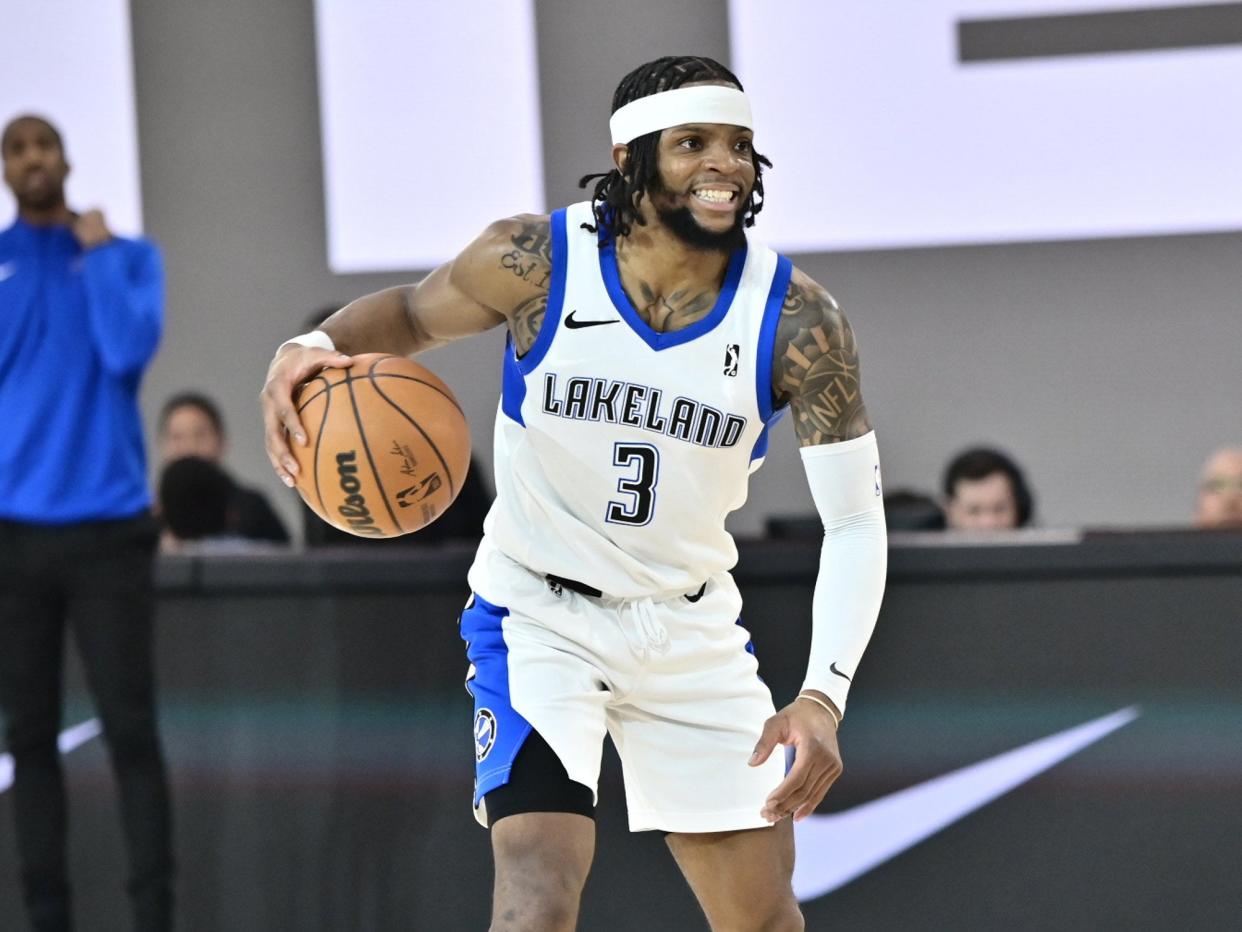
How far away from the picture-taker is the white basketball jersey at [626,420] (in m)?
3.13

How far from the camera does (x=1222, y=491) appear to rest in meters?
5.34

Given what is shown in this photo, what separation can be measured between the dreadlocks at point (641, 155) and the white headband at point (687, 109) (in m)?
0.02

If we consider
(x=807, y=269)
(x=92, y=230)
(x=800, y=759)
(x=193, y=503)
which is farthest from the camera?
(x=807, y=269)

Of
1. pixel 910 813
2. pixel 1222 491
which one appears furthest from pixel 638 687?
pixel 1222 491

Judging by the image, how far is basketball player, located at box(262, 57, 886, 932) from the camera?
10.1 ft

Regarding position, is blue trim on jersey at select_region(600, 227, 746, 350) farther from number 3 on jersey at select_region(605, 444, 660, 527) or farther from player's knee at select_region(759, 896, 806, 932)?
player's knee at select_region(759, 896, 806, 932)

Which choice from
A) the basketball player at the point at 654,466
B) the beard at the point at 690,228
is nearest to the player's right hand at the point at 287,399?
the basketball player at the point at 654,466

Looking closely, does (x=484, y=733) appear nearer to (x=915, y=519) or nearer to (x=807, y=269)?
(x=915, y=519)

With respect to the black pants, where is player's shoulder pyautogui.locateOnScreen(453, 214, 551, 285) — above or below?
above

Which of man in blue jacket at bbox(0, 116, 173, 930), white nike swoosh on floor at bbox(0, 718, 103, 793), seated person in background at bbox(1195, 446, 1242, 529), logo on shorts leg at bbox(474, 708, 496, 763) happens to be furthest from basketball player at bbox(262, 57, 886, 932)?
seated person in background at bbox(1195, 446, 1242, 529)

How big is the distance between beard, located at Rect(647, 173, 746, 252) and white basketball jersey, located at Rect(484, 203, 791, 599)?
86mm

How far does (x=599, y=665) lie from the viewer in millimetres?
3182

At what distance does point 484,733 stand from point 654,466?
0.59 m

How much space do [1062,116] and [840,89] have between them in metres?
0.92
